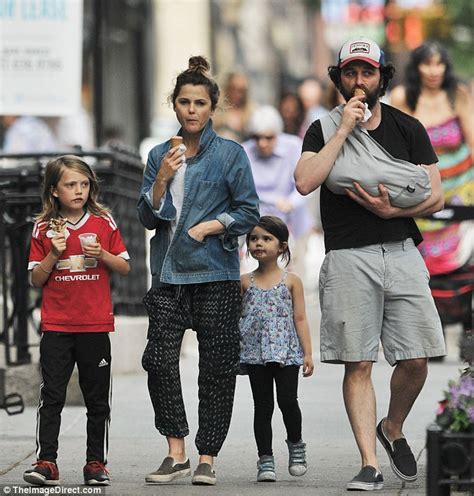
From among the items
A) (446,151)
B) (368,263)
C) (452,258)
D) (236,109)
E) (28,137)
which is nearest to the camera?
(368,263)

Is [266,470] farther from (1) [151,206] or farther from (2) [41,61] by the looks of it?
(2) [41,61]

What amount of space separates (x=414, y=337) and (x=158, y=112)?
17231 mm

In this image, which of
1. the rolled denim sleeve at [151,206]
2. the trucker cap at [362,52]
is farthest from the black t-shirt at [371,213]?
the rolled denim sleeve at [151,206]

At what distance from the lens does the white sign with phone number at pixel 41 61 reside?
497 inches

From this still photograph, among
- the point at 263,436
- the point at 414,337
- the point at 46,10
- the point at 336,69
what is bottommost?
the point at 263,436

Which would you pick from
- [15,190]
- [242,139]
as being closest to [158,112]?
[242,139]

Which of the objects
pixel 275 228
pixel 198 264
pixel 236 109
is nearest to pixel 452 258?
pixel 275 228

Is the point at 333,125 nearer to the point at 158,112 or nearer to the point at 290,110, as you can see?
the point at 290,110

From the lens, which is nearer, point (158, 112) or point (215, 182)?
point (215, 182)

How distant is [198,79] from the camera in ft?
24.7

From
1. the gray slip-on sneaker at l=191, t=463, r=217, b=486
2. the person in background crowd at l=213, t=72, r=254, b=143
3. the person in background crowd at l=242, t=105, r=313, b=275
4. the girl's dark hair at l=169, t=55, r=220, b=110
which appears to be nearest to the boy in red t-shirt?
the gray slip-on sneaker at l=191, t=463, r=217, b=486

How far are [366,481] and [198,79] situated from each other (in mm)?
1980

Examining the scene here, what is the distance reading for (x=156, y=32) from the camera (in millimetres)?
25484

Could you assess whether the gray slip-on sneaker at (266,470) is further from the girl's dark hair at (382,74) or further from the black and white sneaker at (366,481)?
the girl's dark hair at (382,74)
